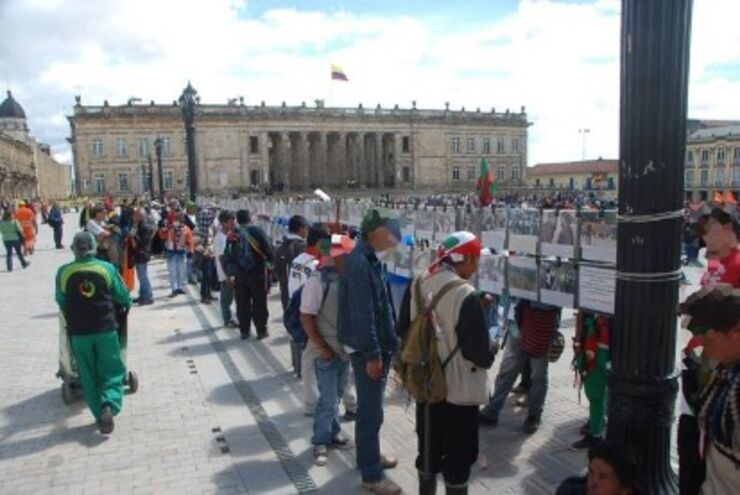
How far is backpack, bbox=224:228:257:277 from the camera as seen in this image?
8586mm

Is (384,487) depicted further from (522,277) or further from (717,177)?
(717,177)

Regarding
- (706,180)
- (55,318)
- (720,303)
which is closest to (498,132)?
(706,180)

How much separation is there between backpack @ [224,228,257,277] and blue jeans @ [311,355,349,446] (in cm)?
384

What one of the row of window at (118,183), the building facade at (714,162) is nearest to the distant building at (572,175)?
the building facade at (714,162)

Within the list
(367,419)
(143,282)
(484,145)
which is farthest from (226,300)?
(484,145)

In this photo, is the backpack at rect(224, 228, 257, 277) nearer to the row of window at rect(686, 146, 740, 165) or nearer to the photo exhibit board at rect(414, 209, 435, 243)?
the photo exhibit board at rect(414, 209, 435, 243)

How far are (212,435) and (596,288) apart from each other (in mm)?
3533

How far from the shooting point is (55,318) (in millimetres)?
10875

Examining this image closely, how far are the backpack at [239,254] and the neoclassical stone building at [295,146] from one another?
66.6 metres

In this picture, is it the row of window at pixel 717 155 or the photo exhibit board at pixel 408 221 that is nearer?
the photo exhibit board at pixel 408 221

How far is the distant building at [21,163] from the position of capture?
237ft

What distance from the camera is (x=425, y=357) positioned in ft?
11.8

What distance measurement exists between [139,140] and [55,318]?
7033 centimetres

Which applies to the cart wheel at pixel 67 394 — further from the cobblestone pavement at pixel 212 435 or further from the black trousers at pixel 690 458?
the black trousers at pixel 690 458
